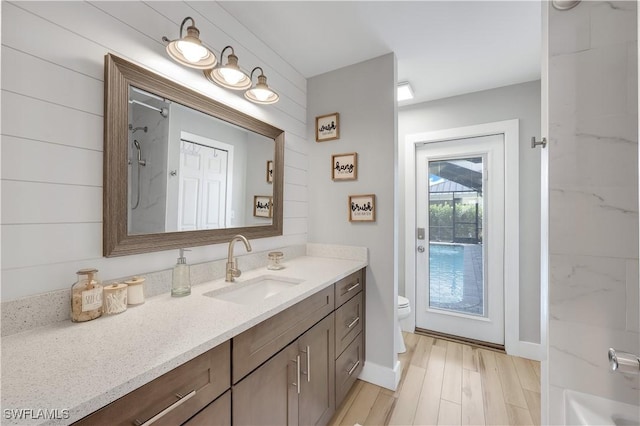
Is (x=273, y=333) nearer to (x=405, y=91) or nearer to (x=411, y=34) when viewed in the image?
(x=411, y=34)

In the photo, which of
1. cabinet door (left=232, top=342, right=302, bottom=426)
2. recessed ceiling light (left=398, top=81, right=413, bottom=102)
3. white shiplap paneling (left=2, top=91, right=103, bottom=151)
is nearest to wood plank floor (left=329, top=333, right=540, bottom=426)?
cabinet door (left=232, top=342, right=302, bottom=426)

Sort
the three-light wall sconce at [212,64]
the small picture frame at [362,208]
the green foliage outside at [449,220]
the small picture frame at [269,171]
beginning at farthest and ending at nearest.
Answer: the green foliage outside at [449,220] < the small picture frame at [362,208] < the small picture frame at [269,171] < the three-light wall sconce at [212,64]

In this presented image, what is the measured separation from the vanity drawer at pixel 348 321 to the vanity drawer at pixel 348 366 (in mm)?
56

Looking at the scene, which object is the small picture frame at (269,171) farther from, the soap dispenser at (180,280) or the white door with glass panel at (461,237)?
the white door with glass panel at (461,237)

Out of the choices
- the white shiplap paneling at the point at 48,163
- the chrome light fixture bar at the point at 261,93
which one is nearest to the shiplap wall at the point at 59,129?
the white shiplap paneling at the point at 48,163

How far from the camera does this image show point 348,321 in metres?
1.72

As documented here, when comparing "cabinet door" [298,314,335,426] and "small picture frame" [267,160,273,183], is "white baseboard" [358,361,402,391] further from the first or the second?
"small picture frame" [267,160,273,183]

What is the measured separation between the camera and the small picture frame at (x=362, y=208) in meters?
1.98

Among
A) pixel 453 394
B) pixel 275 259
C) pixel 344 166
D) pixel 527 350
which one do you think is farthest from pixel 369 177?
pixel 527 350

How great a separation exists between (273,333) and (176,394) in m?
0.40

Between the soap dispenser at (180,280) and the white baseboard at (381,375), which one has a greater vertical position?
the soap dispenser at (180,280)

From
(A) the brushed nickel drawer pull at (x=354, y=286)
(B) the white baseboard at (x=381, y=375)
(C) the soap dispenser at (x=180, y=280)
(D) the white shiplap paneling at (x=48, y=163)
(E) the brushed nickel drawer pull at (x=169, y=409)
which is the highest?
(D) the white shiplap paneling at (x=48, y=163)

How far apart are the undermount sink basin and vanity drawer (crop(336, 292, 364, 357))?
1.22 ft

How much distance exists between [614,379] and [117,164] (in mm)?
2067
